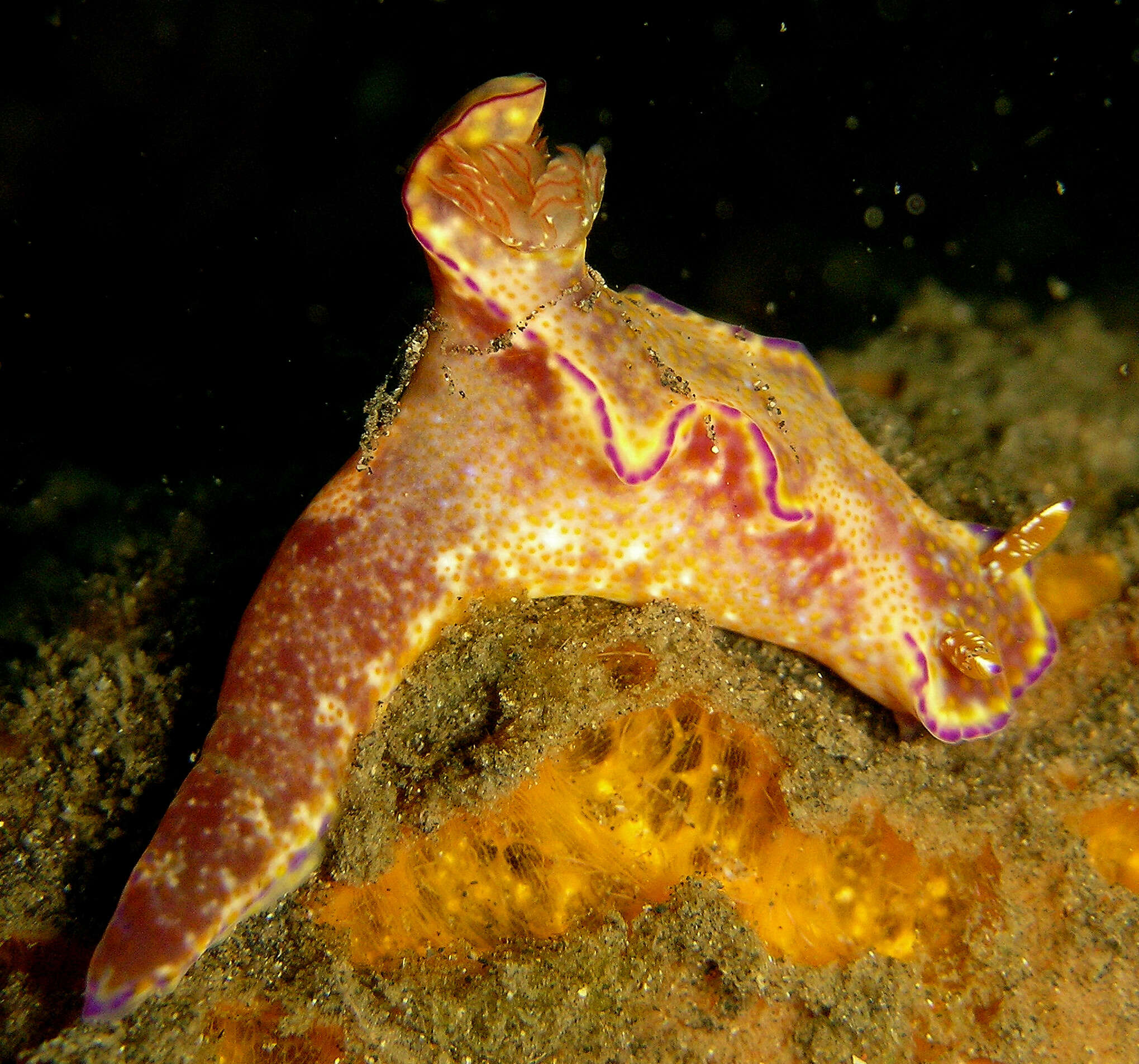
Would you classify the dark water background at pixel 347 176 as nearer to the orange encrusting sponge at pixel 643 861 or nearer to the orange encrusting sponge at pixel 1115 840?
the orange encrusting sponge at pixel 643 861

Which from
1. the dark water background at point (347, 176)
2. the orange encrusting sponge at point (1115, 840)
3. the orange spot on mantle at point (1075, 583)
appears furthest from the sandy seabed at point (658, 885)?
the dark water background at point (347, 176)

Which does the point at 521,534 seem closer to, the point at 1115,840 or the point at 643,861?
the point at 643,861

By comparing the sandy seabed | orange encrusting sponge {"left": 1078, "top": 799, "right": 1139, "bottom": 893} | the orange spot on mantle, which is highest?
the orange spot on mantle

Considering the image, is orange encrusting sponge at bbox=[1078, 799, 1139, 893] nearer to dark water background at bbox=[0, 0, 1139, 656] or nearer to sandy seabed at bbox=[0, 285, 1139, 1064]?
sandy seabed at bbox=[0, 285, 1139, 1064]

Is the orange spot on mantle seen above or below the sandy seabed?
above

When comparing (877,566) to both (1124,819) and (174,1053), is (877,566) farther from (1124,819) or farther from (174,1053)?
(174,1053)

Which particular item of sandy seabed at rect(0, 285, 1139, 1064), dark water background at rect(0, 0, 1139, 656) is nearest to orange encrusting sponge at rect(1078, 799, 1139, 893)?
sandy seabed at rect(0, 285, 1139, 1064)
